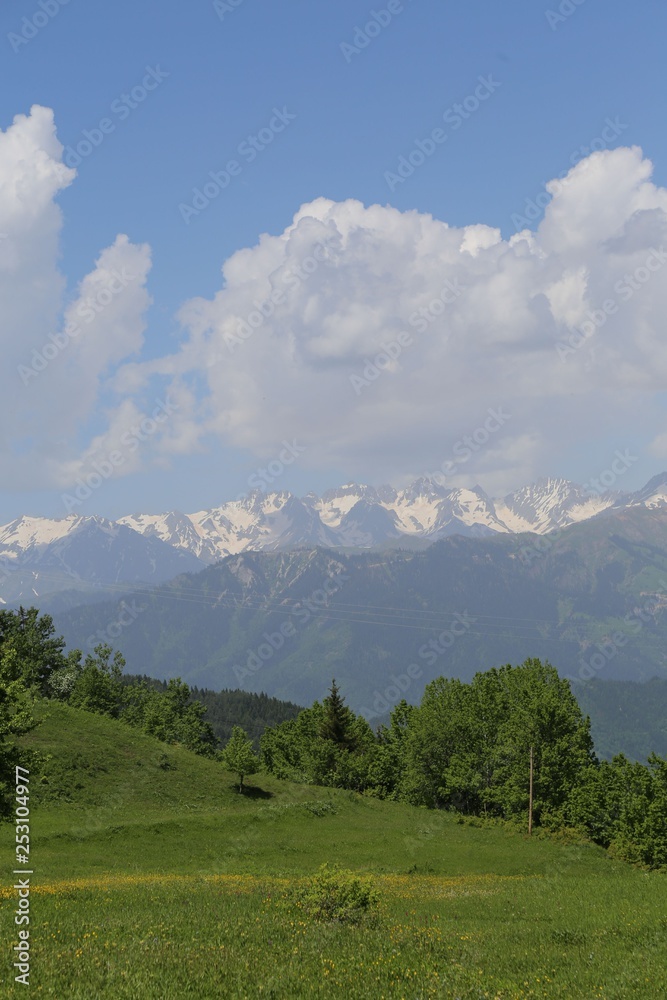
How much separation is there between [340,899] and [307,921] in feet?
7.13

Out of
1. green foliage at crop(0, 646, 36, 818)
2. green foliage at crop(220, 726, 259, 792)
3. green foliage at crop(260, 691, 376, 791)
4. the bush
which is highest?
green foliage at crop(0, 646, 36, 818)

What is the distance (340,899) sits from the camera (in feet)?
75.3

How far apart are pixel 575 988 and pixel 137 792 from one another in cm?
6932

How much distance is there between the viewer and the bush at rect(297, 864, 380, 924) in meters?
21.9

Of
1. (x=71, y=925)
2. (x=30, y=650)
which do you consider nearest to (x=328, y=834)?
(x=71, y=925)

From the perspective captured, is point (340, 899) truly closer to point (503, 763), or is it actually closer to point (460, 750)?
point (503, 763)

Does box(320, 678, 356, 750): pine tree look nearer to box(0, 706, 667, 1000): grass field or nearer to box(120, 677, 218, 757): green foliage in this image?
box(120, 677, 218, 757): green foliage

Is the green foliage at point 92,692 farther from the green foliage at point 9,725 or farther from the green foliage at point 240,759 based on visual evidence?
the green foliage at point 9,725

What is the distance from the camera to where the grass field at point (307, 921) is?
15273mm

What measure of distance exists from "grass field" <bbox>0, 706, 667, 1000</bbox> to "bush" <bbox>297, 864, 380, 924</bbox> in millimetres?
602

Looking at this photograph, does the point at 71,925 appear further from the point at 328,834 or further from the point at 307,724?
the point at 307,724

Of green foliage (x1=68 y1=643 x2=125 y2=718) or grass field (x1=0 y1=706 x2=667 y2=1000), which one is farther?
green foliage (x1=68 y1=643 x2=125 y2=718)

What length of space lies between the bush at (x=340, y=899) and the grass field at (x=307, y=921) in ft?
1.98

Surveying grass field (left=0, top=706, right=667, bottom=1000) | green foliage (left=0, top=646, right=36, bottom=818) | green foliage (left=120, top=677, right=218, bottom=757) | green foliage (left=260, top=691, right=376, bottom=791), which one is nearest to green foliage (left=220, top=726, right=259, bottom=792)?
grass field (left=0, top=706, right=667, bottom=1000)
